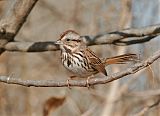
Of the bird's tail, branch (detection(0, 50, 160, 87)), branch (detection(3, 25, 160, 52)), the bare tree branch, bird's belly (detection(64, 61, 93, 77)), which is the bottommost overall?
branch (detection(0, 50, 160, 87))

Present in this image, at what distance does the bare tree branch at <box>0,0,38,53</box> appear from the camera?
2.81 m

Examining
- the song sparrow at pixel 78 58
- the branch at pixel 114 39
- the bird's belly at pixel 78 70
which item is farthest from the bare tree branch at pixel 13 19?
the bird's belly at pixel 78 70

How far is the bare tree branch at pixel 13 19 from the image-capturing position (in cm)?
281

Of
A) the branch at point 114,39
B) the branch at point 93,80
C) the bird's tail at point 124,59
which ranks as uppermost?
the branch at point 114,39

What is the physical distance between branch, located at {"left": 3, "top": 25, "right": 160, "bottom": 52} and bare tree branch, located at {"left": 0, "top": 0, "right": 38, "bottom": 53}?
5 centimetres

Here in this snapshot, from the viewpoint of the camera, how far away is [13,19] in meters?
2.86

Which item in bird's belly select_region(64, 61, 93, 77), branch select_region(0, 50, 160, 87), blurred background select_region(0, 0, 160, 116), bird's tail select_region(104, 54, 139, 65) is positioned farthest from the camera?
blurred background select_region(0, 0, 160, 116)

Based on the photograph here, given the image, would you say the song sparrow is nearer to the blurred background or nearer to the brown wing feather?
the brown wing feather

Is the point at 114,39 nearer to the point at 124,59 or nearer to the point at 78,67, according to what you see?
the point at 124,59

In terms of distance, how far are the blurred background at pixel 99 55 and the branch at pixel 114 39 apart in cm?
12

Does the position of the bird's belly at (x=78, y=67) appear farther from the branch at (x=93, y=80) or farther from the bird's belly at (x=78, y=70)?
the branch at (x=93, y=80)

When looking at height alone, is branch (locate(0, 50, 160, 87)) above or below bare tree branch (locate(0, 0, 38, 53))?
below

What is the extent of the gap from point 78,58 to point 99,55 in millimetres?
1195

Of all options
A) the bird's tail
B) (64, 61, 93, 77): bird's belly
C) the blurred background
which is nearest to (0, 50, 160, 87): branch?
the blurred background
